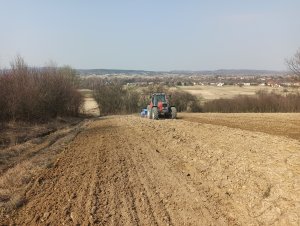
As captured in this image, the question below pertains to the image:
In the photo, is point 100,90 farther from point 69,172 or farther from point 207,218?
point 207,218

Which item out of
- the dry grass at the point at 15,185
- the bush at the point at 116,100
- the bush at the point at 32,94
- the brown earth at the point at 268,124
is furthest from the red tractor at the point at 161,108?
the bush at the point at 116,100

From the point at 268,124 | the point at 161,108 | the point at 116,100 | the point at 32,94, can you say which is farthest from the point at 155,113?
the point at 116,100

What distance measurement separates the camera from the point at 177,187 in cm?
1009

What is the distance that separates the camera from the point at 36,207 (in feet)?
29.0

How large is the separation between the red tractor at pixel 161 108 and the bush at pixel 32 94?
1198cm

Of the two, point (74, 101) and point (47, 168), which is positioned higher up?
point (47, 168)

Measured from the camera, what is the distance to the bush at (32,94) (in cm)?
3472

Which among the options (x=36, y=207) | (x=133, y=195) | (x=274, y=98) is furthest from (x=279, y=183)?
(x=274, y=98)

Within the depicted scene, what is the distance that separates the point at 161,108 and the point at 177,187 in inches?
799

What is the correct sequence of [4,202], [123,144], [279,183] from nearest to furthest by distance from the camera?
1. [279,183]
2. [4,202]
3. [123,144]

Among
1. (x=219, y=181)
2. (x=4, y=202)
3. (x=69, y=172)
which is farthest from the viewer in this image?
(x=69, y=172)

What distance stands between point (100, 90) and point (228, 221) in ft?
234

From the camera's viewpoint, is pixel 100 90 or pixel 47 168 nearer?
pixel 47 168

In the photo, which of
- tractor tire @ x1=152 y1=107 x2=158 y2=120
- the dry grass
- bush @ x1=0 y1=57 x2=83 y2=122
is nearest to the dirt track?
the dry grass
